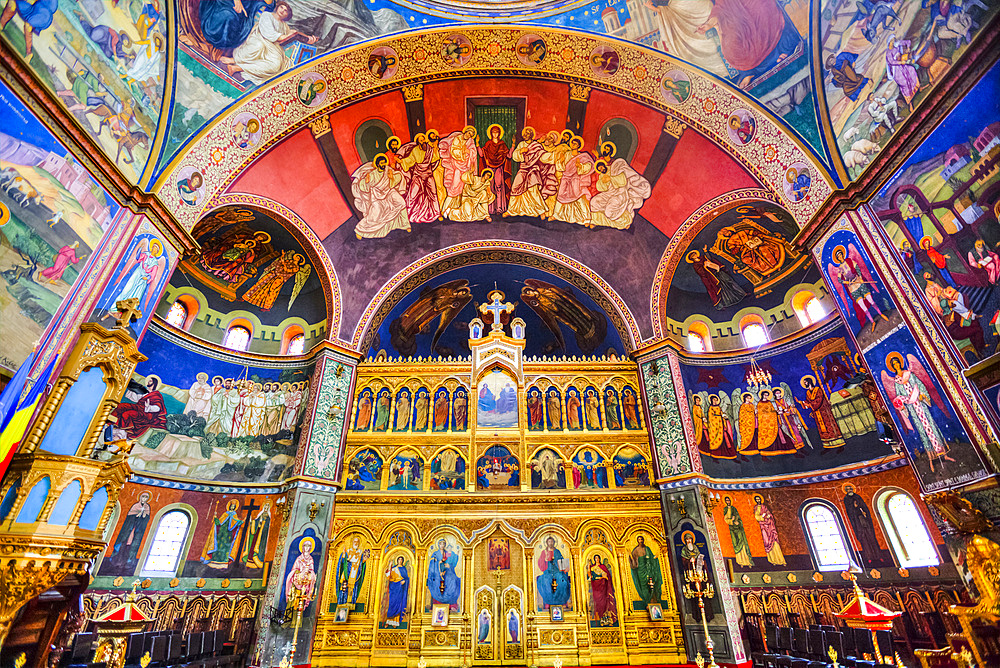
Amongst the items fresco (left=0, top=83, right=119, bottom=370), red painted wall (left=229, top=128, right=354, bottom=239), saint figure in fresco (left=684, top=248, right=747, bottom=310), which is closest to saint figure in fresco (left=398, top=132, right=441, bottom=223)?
red painted wall (left=229, top=128, right=354, bottom=239)

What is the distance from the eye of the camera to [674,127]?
547 inches

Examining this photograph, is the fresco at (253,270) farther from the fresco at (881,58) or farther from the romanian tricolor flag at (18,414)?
the fresco at (881,58)

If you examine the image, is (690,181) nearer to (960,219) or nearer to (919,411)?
(960,219)

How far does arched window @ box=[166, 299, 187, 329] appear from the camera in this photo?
14.7 meters

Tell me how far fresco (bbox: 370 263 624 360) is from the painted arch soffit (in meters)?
6.69

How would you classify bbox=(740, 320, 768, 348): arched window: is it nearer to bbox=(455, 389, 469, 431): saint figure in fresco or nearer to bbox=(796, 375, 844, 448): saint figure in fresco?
bbox=(796, 375, 844, 448): saint figure in fresco

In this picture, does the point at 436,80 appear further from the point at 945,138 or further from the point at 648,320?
the point at 945,138

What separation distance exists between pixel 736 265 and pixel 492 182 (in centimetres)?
904

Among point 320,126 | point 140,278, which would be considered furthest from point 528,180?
point 140,278

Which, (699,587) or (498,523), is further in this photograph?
(498,523)

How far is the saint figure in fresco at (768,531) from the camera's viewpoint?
1273 centimetres

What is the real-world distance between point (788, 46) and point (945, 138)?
15.3ft

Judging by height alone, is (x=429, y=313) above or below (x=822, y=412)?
above

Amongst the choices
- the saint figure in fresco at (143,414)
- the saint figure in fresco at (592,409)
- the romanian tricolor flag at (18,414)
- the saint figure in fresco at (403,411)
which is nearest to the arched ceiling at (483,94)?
the saint figure in fresco at (592,409)
